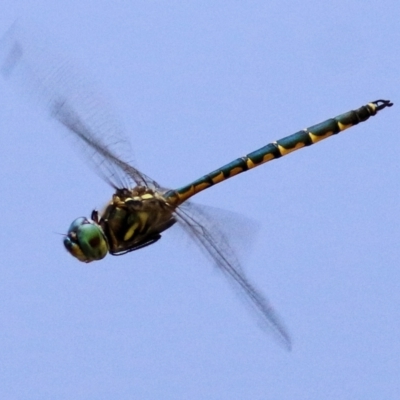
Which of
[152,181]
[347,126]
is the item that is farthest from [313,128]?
[152,181]

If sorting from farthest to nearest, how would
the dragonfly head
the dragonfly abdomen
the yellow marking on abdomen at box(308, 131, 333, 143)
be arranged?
the yellow marking on abdomen at box(308, 131, 333, 143) → the dragonfly abdomen → the dragonfly head

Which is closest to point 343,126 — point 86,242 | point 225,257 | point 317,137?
point 317,137

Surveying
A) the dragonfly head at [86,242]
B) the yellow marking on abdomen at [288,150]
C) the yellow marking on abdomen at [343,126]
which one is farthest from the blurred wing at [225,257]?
the yellow marking on abdomen at [343,126]

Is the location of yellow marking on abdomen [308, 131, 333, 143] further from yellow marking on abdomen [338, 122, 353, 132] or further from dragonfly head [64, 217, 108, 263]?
dragonfly head [64, 217, 108, 263]

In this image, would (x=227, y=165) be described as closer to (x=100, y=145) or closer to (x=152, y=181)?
(x=152, y=181)

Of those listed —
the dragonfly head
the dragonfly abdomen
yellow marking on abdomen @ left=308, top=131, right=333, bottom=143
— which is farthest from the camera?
yellow marking on abdomen @ left=308, top=131, right=333, bottom=143

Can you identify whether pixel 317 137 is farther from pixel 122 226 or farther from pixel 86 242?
pixel 86 242

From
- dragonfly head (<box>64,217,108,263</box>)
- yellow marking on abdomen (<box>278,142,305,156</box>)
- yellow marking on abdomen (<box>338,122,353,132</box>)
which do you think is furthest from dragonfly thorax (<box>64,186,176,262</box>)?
yellow marking on abdomen (<box>338,122,353,132</box>)
